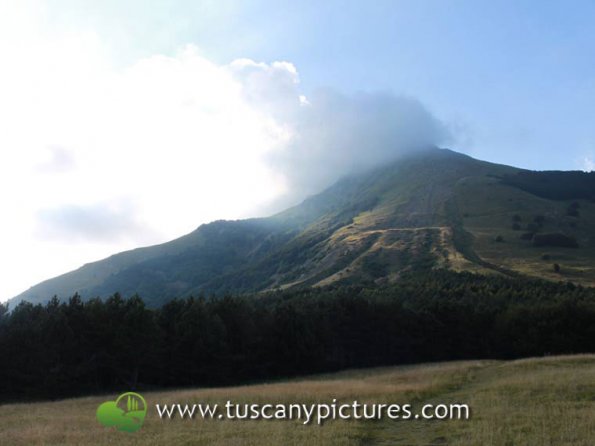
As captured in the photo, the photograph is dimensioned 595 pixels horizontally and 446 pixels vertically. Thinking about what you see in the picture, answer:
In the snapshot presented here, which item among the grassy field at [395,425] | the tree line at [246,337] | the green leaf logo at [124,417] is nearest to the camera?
the grassy field at [395,425]

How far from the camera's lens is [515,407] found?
2156 cm

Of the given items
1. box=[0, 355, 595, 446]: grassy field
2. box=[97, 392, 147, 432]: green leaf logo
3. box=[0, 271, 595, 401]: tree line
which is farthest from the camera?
box=[0, 271, 595, 401]: tree line

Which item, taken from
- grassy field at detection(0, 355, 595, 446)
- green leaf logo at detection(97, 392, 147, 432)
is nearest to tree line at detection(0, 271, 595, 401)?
grassy field at detection(0, 355, 595, 446)

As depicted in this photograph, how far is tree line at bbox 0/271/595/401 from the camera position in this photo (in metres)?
49.5

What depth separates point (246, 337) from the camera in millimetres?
62188

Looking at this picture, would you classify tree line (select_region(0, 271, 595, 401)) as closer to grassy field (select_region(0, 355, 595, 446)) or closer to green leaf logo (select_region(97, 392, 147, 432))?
grassy field (select_region(0, 355, 595, 446))

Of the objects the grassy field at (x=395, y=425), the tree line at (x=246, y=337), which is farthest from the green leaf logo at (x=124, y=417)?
the tree line at (x=246, y=337)

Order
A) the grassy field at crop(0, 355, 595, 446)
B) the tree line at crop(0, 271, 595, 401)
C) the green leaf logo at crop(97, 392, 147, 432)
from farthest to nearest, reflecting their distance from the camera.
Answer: the tree line at crop(0, 271, 595, 401), the green leaf logo at crop(97, 392, 147, 432), the grassy field at crop(0, 355, 595, 446)

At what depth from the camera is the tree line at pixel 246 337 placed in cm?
4950

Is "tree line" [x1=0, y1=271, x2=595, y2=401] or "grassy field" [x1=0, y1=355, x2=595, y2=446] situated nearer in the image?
"grassy field" [x1=0, y1=355, x2=595, y2=446]

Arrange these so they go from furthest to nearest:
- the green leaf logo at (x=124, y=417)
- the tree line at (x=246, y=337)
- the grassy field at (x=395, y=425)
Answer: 1. the tree line at (x=246, y=337)
2. the green leaf logo at (x=124, y=417)
3. the grassy field at (x=395, y=425)

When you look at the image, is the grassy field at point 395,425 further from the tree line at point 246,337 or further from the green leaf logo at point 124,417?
the tree line at point 246,337

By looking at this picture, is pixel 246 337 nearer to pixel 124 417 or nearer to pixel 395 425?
pixel 124 417

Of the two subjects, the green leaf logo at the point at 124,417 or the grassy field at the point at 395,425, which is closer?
the grassy field at the point at 395,425
